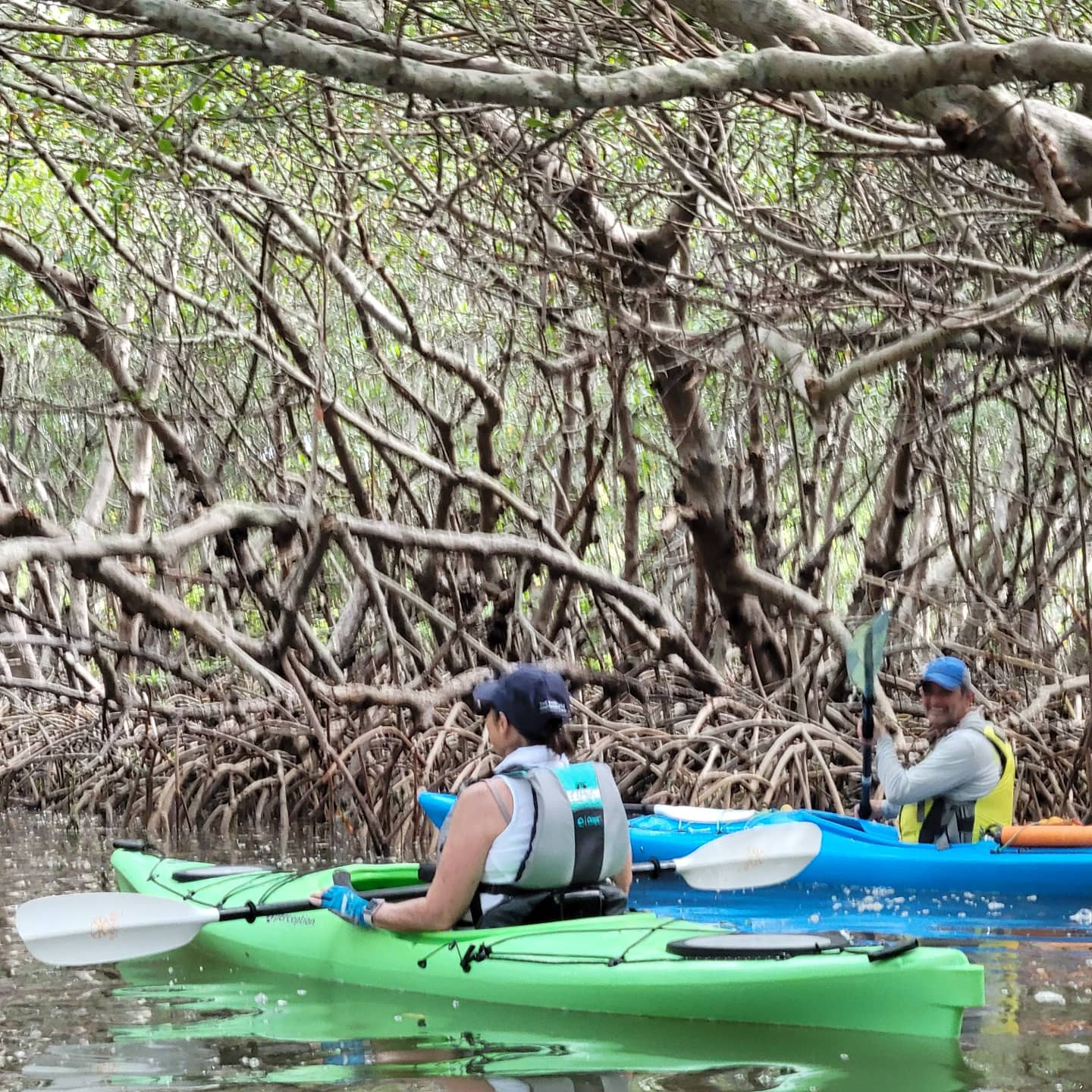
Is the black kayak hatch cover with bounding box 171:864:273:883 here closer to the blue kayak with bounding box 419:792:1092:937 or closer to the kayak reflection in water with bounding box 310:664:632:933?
the kayak reflection in water with bounding box 310:664:632:933

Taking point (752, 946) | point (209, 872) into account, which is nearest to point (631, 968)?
point (752, 946)

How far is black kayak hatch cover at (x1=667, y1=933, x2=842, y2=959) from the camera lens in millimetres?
3846

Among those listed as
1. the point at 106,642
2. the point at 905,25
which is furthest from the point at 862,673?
the point at 106,642

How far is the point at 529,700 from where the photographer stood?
4.20 metres

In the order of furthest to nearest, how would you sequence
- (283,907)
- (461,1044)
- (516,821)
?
1. (283,907)
2. (516,821)
3. (461,1044)

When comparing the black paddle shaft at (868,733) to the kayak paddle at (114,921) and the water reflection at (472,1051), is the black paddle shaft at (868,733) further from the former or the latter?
the water reflection at (472,1051)

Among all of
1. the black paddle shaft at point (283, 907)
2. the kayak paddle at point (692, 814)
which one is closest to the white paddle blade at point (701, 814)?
the kayak paddle at point (692, 814)

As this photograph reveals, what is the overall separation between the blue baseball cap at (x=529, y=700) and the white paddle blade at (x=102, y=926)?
1136 mm

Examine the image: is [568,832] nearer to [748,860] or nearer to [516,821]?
[516,821]

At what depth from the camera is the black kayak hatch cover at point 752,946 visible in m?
3.85

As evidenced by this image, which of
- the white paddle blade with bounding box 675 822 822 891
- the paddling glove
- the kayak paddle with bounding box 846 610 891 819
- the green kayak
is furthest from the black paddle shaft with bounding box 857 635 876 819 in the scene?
the paddling glove

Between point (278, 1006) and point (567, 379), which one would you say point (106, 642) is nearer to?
point (567, 379)

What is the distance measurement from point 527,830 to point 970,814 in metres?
2.58

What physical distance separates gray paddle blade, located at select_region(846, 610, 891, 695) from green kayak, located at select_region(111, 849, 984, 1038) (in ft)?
8.90
